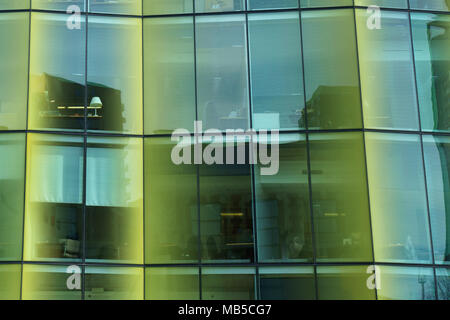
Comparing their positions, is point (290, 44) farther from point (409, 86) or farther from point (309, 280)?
point (309, 280)

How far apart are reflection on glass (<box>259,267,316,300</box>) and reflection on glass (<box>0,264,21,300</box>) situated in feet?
18.0

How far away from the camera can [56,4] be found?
1606 centimetres

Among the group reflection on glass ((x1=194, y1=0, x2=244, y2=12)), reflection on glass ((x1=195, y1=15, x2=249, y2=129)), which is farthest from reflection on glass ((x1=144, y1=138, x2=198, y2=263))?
reflection on glass ((x1=194, y1=0, x2=244, y2=12))

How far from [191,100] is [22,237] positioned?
16.7ft

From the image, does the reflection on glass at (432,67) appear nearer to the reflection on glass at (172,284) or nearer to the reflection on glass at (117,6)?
the reflection on glass at (172,284)

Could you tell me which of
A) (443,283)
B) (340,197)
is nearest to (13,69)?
(340,197)

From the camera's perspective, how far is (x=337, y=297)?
14.5 meters

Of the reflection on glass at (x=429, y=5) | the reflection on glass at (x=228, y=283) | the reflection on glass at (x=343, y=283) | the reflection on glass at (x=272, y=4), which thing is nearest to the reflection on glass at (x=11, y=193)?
the reflection on glass at (x=228, y=283)

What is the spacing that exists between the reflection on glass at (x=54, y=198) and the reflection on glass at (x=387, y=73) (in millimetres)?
7053

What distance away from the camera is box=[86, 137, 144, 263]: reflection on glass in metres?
14.9

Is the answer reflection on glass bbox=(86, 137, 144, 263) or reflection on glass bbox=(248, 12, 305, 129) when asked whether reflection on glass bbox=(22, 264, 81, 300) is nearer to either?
reflection on glass bbox=(86, 137, 144, 263)
